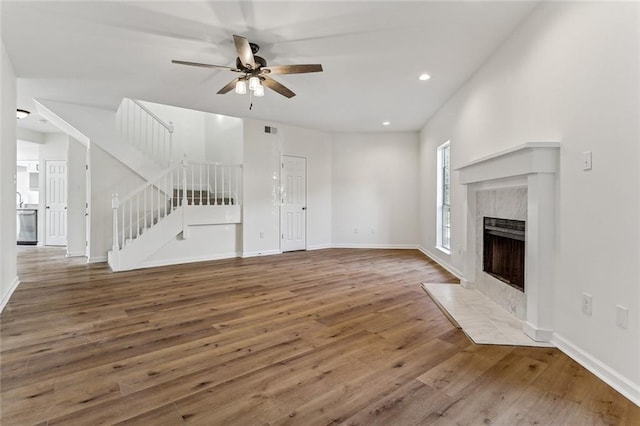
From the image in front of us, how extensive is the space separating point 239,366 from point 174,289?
2289 millimetres

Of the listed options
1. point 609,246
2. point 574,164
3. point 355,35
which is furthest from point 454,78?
point 609,246

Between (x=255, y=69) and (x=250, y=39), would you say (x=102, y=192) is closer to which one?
(x=255, y=69)

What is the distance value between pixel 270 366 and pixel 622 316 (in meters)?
2.14

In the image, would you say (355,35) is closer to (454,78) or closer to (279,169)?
(454,78)

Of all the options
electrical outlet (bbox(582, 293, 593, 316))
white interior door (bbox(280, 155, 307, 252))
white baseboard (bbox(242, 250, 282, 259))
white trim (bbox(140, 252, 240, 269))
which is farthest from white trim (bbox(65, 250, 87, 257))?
electrical outlet (bbox(582, 293, 593, 316))

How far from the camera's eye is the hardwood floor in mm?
1542

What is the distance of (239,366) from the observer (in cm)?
200

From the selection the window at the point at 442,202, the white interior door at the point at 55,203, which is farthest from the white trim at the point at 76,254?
the window at the point at 442,202

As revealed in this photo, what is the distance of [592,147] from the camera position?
1.97 m

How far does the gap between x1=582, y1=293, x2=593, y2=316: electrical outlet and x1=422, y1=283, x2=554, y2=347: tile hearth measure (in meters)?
0.44

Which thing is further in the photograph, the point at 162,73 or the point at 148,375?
the point at 162,73

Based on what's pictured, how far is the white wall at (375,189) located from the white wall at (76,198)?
5611 millimetres

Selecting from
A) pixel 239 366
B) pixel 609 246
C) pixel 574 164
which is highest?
pixel 574 164

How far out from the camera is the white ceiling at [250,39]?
2.61 meters
